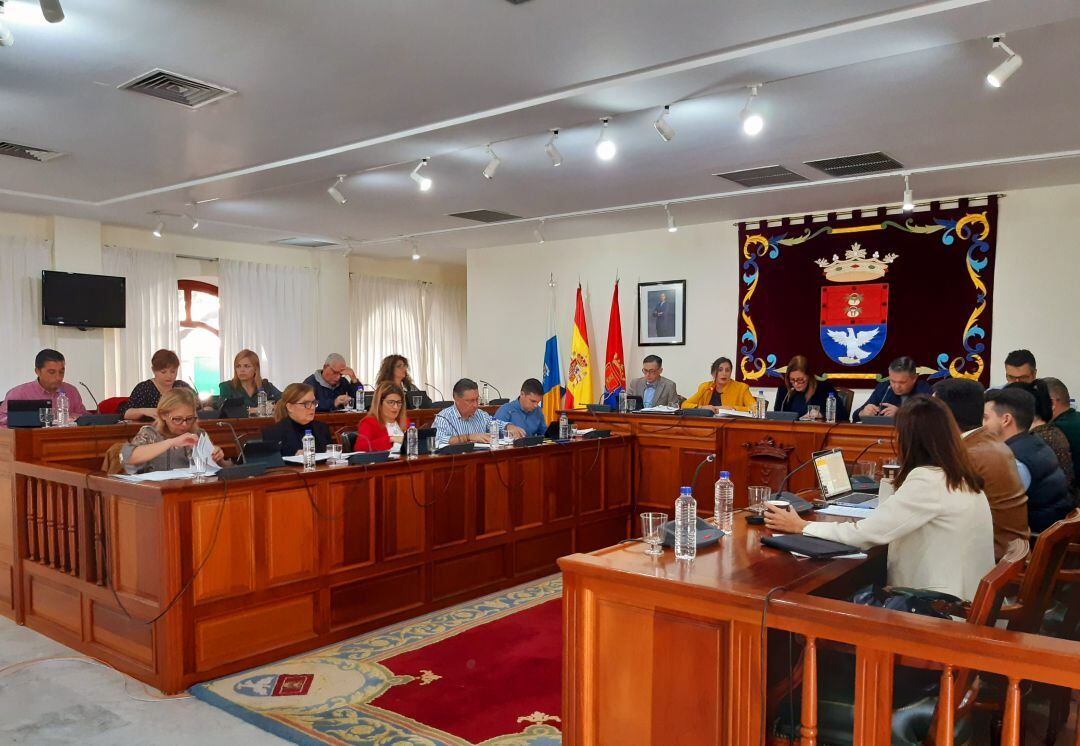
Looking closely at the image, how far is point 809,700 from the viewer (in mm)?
1829

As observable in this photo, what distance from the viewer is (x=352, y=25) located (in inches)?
133

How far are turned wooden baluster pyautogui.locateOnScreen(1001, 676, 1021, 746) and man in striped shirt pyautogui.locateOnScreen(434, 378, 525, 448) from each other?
12.7 feet

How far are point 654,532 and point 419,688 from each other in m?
1.60

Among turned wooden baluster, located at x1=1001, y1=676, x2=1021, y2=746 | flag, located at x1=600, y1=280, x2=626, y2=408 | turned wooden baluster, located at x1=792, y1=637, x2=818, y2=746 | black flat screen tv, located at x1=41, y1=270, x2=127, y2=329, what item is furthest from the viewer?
flag, located at x1=600, y1=280, x2=626, y2=408

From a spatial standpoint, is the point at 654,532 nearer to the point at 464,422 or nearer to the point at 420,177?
the point at 464,422

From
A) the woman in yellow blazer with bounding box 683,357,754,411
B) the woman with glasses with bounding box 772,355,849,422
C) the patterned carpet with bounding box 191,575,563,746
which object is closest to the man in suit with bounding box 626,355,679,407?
the woman in yellow blazer with bounding box 683,357,754,411

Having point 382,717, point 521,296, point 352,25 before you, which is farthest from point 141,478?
point 521,296

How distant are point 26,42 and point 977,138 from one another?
5341 millimetres

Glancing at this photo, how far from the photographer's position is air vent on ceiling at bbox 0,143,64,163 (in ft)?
17.7

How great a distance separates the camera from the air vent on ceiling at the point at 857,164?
5.59 meters

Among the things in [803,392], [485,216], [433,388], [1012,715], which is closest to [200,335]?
[433,388]

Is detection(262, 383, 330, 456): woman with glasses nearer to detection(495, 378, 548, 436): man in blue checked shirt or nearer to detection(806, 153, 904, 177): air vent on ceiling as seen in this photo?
detection(495, 378, 548, 436): man in blue checked shirt

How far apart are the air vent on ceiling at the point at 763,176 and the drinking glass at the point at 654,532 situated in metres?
4.14

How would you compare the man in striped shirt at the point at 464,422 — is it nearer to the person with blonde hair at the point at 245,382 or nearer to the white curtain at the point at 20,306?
the person with blonde hair at the point at 245,382
